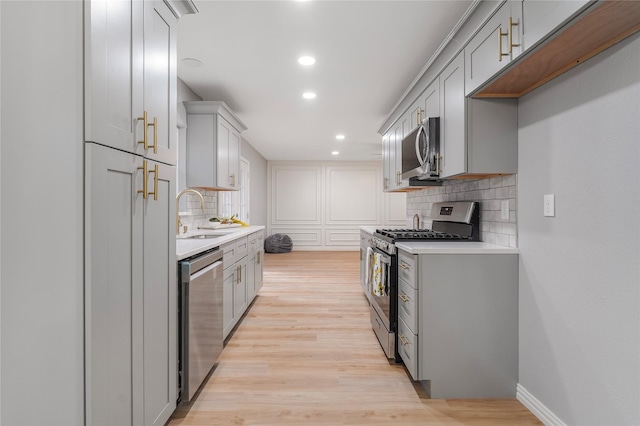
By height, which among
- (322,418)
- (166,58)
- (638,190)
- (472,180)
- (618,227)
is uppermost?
(166,58)

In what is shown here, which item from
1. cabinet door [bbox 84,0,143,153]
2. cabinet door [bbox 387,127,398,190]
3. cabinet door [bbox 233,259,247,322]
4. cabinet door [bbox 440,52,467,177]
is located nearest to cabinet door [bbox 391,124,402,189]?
cabinet door [bbox 387,127,398,190]

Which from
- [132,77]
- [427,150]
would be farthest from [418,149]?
[132,77]

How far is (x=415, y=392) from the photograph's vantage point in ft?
6.97

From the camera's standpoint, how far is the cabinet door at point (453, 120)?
86.2 inches

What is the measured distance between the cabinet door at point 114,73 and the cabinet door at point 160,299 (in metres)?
0.25

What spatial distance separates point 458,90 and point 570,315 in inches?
58.2

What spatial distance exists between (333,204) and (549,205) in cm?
740

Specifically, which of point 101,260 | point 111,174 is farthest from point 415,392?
point 111,174

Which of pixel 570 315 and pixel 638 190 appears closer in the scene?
pixel 638 190

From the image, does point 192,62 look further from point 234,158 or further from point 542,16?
point 542,16

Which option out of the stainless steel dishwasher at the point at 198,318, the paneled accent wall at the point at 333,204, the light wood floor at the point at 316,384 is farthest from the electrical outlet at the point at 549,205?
the paneled accent wall at the point at 333,204

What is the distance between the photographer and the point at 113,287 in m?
1.24

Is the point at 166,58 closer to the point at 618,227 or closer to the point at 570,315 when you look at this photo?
the point at 618,227

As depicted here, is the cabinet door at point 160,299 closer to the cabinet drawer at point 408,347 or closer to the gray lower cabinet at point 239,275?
the gray lower cabinet at point 239,275
